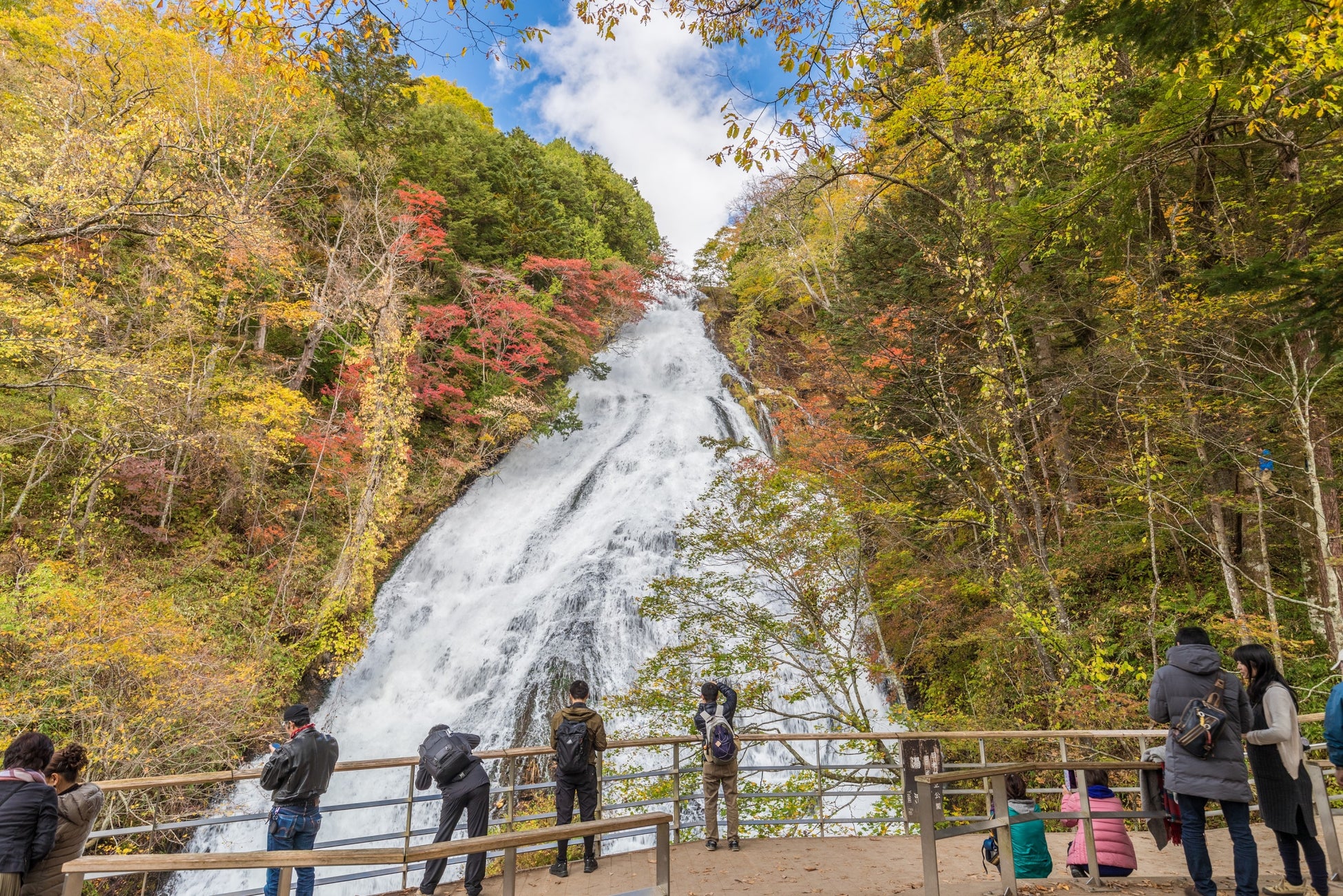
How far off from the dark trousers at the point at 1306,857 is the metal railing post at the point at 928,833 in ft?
6.55

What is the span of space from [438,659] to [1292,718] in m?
12.4

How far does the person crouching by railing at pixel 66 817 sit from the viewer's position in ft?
10.2

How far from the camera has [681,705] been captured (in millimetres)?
7957

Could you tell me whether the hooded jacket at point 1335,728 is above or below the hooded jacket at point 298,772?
above

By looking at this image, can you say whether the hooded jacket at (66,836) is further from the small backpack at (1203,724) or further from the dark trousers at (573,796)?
the small backpack at (1203,724)

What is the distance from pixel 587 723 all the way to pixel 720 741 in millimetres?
1213

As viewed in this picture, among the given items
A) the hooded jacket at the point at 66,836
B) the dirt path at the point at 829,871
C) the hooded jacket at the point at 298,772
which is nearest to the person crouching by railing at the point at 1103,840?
the dirt path at the point at 829,871

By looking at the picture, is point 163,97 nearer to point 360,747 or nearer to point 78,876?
point 360,747

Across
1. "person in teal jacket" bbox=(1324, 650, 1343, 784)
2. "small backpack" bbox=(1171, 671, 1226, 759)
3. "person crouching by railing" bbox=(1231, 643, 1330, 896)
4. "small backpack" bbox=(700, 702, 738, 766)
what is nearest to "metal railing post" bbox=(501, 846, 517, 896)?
"small backpack" bbox=(700, 702, 738, 766)

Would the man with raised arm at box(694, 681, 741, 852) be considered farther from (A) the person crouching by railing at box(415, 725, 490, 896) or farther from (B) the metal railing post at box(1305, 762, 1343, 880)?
(B) the metal railing post at box(1305, 762, 1343, 880)

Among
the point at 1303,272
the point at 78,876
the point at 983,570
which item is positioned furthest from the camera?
the point at 983,570

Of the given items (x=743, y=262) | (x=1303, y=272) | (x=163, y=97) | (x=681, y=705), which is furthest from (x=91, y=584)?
(x=743, y=262)

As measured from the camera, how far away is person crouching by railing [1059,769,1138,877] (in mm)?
4355

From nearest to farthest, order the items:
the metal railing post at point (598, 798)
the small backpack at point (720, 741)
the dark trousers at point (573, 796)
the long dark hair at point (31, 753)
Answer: the long dark hair at point (31, 753)
the dark trousers at point (573, 796)
the metal railing post at point (598, 798)
the small backpack at point (720, 741)
